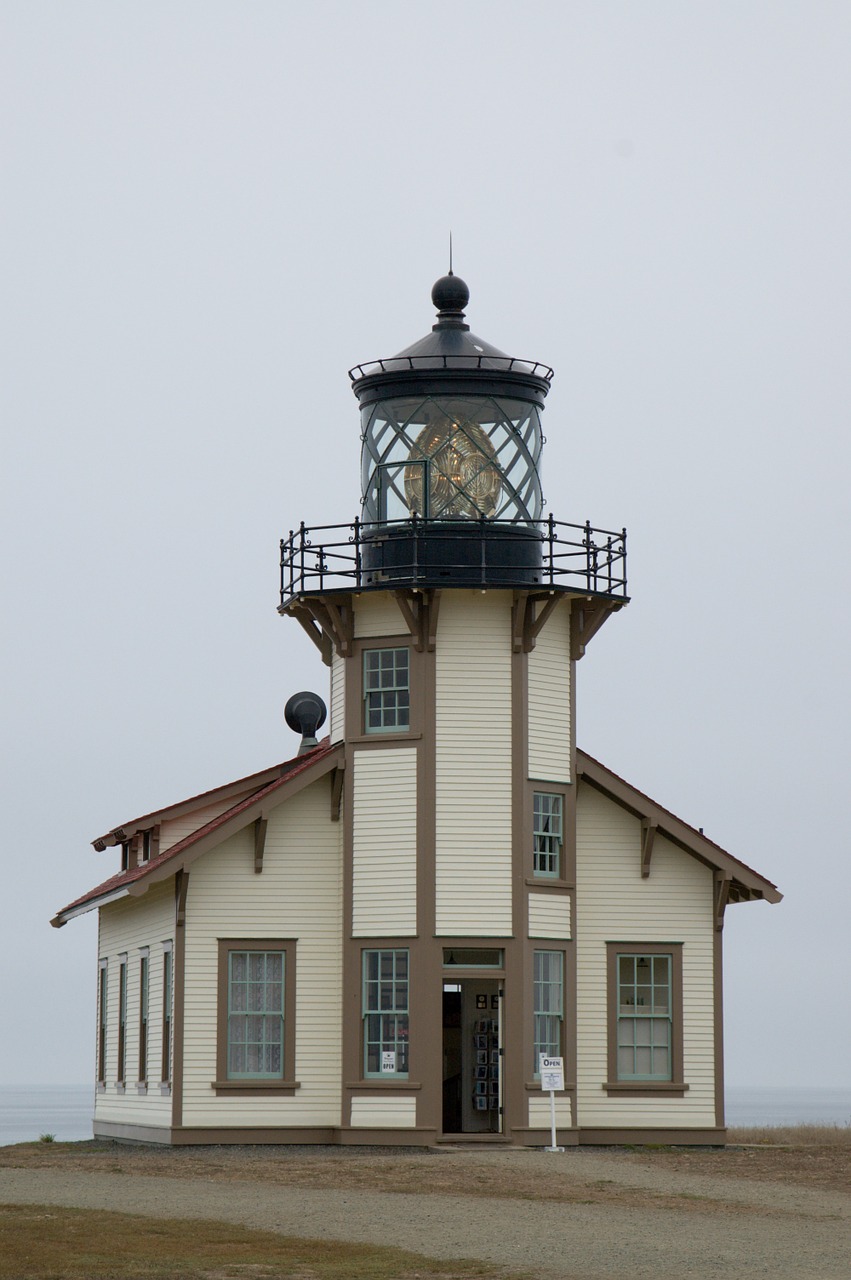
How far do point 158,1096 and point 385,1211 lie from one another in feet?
33.2

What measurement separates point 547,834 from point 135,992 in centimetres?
683

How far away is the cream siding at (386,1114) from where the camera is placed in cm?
2688

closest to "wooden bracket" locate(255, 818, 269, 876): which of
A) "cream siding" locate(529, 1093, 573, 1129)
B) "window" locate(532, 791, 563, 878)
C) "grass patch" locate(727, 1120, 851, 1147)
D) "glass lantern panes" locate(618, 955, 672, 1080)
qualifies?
"window" locate(532, 791, 563, 878)

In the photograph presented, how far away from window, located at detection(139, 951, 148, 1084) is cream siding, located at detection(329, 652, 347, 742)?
4321 mm

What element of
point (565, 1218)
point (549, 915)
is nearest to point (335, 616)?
point (549, 915)

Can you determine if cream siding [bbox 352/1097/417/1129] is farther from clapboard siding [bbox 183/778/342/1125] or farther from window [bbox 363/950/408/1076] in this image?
clapboard siding [bbox 183/778/342/1125]

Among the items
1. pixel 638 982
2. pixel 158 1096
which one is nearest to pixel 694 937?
pixel 638 982

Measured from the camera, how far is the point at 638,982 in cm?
2891

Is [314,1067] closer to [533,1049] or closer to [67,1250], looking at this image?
[533,1049]

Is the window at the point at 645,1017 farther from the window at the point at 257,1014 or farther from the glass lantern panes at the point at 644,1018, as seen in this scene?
the window at the point at 257,1014

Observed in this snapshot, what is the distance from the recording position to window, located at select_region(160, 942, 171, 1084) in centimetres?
2805

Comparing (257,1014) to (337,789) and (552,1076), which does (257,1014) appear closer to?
(337,789)

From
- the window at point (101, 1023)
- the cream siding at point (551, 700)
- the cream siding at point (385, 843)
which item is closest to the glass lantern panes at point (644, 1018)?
the cream siding at point (551, 700)

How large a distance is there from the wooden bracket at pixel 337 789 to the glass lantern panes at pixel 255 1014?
1.95m
